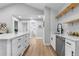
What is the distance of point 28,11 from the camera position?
24.9ft

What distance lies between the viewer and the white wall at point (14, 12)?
7478 millimetres

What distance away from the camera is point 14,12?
7.46 meters

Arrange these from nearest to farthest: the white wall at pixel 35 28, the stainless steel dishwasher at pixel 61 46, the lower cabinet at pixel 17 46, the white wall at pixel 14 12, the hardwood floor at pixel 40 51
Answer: the lower cabinet at pixel 17 46, the stainless steel dishwasher at pixel 61 46, the hardwood floor at pixel 40 51, the white wall at pixel 14 12, the white wall at pixel 35 28

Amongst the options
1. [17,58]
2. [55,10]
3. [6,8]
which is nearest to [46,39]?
[55,10]

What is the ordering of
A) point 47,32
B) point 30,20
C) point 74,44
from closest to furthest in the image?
point 74,44 < point 47,32 < point 30,20

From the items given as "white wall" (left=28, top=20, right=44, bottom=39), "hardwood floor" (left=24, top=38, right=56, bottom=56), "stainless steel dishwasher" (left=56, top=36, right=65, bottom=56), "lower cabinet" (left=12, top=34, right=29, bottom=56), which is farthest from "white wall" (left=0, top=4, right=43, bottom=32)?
"stainless steel dishwasher" (left=56, top=36, right=65, bottom=56)

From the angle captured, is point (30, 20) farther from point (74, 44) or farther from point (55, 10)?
point (74, 44)

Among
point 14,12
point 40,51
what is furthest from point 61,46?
point 14,12

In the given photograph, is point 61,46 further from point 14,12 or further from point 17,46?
point 14,12

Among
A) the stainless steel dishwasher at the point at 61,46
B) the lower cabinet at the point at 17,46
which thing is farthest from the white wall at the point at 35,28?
the stainless steel dishwasher at the point at 61,46

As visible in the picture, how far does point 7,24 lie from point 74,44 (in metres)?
6.08

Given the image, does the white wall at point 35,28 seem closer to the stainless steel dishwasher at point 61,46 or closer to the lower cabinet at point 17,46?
the lower cabinet at point 17,46

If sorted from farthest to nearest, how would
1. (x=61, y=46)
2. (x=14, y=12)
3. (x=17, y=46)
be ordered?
(x=14, y=12) < (x=61, y=46) < (x=17, y=46)

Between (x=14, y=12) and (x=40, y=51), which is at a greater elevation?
(x=14, y=12)
